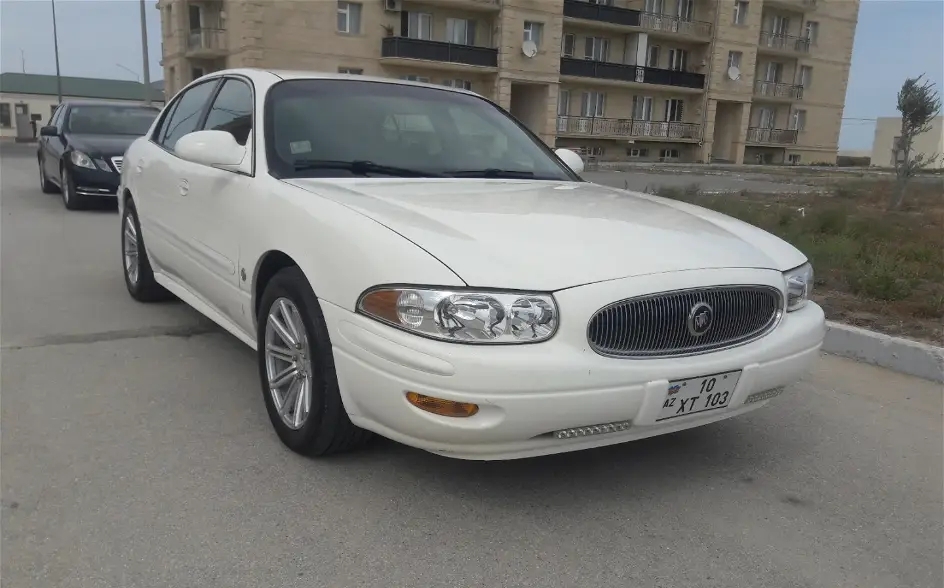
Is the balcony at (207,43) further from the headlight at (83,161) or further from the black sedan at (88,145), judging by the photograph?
the headlight at (83,161)

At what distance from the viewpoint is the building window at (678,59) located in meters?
39.2

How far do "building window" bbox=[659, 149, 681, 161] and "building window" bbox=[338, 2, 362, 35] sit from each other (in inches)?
682

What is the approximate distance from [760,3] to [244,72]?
40203 millimetres

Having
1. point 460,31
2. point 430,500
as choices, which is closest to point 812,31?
point 460,31

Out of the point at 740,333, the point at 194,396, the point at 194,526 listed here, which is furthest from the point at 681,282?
the point at 194,396

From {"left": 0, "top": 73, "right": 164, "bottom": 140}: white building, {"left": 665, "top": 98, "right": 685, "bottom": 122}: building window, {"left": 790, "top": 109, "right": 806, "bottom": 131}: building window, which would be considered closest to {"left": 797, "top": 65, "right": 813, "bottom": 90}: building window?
{"left": 790, "top": 109, "right": 806, "bottom": 131}: building window

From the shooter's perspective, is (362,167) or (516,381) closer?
(516,381)

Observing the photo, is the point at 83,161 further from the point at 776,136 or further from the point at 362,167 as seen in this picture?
the point at 776,136

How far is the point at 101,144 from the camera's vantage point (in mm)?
10477

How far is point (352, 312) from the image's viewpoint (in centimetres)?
254

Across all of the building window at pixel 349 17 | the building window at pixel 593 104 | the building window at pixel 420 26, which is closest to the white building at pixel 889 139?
the building window at pixel 593 104

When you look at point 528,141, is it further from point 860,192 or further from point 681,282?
point 860,192

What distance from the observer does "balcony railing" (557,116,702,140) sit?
36.7 m

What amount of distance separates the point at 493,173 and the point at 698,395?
170 cm
